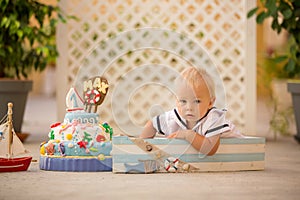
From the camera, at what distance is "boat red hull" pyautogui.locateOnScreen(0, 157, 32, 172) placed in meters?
2.65

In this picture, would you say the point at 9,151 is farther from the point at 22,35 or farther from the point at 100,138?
the point at 22,35

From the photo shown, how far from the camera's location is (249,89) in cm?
464

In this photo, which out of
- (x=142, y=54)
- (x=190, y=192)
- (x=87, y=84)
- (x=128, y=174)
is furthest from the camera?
(x=142, y=54)

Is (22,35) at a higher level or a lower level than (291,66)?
higher

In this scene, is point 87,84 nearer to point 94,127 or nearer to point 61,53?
point 94,127

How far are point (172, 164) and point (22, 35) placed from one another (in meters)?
1.73

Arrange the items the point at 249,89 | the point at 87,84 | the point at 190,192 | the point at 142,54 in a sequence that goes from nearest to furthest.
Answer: the point at 190,192, the point at 87,84, the point at 249,89, the point at 142,54

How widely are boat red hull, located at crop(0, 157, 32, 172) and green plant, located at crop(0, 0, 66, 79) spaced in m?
1.34

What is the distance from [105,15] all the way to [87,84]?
85.3 inches

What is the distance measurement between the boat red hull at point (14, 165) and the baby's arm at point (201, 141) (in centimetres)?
64

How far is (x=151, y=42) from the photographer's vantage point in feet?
16.0

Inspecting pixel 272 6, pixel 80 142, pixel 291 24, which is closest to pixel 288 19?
pixel 291 24

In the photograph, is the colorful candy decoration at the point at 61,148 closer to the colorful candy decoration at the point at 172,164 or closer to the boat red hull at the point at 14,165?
the boat red hull at the point at 14,165

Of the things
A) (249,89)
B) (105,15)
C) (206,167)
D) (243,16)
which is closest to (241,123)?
(249,89)
